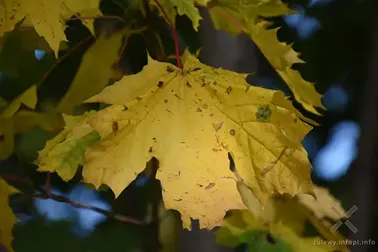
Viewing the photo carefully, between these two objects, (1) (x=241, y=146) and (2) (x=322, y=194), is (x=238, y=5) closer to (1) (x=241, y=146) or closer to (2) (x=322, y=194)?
(1) (x=241, y=146)

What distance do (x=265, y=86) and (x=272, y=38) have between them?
0.85 metres

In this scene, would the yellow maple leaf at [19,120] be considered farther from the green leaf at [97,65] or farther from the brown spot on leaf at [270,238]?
the brown spot on leaf at [270,238]

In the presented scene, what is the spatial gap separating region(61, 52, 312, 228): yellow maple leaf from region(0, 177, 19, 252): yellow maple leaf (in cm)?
16

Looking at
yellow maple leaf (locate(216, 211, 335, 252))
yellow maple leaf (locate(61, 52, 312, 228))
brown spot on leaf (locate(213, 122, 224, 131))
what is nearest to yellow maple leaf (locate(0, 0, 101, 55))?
yellow maple leaf (locate(61, 52, 312, 228))

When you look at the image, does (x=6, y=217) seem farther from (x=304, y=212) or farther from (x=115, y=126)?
(x=304, y=212)

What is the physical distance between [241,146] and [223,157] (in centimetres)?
3

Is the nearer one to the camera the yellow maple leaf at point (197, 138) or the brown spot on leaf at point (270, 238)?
the yellow maple leaf at point (197, 138)

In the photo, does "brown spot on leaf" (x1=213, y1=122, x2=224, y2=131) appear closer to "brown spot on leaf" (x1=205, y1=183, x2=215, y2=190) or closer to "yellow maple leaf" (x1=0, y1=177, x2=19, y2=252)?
"brown spot on leaf" (x1=205, y1=183, x2=215, y2=190)

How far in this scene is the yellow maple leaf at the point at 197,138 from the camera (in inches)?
23.4

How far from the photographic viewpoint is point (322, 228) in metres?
0.93

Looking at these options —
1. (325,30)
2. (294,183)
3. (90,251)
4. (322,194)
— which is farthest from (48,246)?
(294,183)

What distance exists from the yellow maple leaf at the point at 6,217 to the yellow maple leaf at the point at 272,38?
12.8 inches

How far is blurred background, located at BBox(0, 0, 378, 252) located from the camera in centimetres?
105

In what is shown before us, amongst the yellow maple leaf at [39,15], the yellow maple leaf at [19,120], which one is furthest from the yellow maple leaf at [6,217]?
the yellow maple leaf at [39,15]
